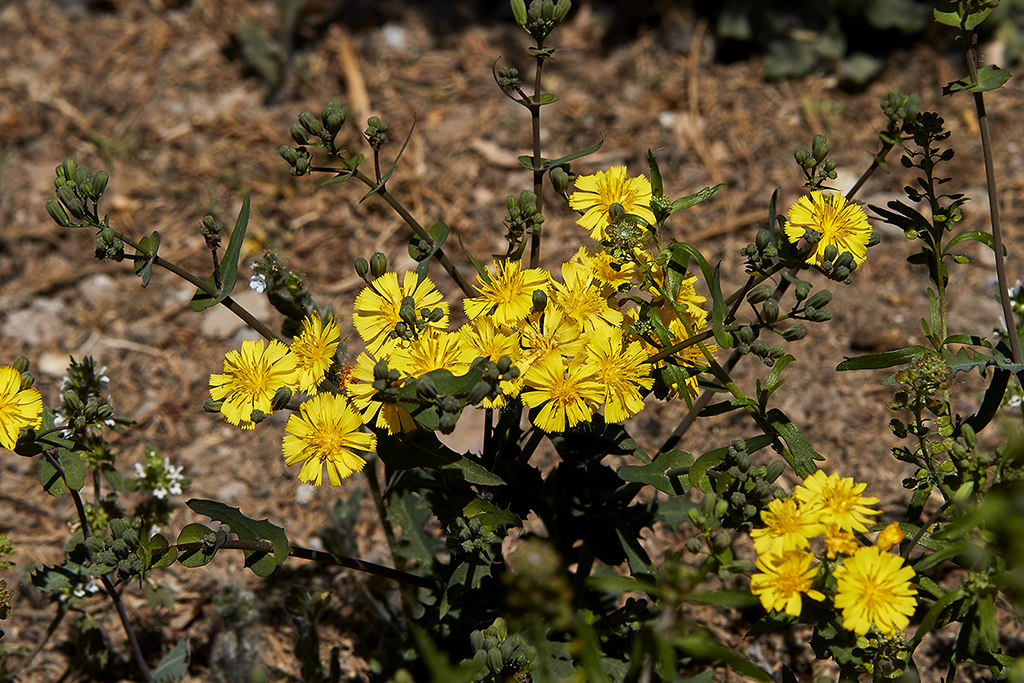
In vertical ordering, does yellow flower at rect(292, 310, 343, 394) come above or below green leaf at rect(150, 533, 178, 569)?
above

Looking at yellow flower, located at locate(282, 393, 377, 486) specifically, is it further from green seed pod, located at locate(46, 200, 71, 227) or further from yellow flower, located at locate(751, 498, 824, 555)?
yellow flower, located at locate(751, 498, 824, 555)

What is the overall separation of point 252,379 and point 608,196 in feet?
3.48

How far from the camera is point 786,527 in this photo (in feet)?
5.87

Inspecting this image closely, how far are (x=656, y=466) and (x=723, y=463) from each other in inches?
6.7

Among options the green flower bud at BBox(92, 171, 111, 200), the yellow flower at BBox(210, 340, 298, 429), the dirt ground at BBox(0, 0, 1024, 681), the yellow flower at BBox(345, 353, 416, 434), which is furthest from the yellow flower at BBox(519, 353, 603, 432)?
the dirt ground at BBox(0, 0, 1024, 681)

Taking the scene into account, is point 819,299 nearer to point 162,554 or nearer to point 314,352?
point 314,352

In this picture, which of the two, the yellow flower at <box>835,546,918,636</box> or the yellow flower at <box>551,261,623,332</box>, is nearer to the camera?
the yellow flower at <box>835,546,918,636</box>

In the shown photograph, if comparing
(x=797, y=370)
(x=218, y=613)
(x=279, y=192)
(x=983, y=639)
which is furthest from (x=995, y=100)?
(x=218, y=613)

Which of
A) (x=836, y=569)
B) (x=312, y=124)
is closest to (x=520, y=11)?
(x=312, y=124)

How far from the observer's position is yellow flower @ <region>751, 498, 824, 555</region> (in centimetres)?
175

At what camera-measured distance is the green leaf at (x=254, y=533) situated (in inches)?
80.2

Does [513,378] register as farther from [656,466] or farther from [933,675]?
[933,675]

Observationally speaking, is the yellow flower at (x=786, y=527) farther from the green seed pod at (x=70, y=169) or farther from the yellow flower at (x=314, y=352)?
the green seed pod at (x=70, y=169)

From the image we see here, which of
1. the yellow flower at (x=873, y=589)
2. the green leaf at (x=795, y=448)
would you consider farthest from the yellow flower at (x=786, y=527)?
the green leaf at (x=795, y=448)
